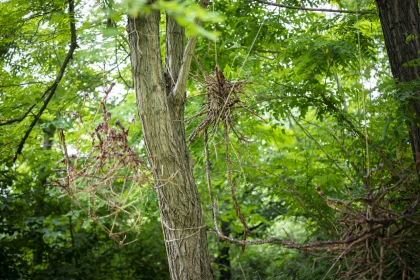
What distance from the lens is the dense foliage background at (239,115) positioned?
3998mm

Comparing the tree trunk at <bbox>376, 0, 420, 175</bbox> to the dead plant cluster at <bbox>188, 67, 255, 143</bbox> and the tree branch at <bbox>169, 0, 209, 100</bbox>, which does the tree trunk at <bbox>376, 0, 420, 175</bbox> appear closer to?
the dead plant cluster at <bbox>188, 67, 255, 143</bbox>

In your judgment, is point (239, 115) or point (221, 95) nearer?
point (221, 95)

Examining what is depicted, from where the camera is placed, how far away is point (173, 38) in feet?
11.1

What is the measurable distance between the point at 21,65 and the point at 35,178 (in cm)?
258

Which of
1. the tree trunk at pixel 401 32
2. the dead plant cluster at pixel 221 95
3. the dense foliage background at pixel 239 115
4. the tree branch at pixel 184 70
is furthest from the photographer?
the dense foliage background at pixel 239 115

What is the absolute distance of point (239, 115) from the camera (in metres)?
3.45

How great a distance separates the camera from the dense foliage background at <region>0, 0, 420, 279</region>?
400 centimetres

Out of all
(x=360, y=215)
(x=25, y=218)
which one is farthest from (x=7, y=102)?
(x=360, y=215)

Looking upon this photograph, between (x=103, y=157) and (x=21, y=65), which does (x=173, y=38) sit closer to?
(x=103, y=157)

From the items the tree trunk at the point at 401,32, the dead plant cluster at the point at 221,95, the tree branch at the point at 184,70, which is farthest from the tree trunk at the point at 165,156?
the tree trunk at the point at 401,32

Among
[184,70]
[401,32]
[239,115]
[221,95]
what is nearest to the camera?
[221,95]

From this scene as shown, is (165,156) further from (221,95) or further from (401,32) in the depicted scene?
(401,32)

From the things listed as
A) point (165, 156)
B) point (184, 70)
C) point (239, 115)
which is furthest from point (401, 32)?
point (165, 156)

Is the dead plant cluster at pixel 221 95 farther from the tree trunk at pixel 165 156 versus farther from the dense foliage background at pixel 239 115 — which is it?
the tree trunk at pixel 165 156
